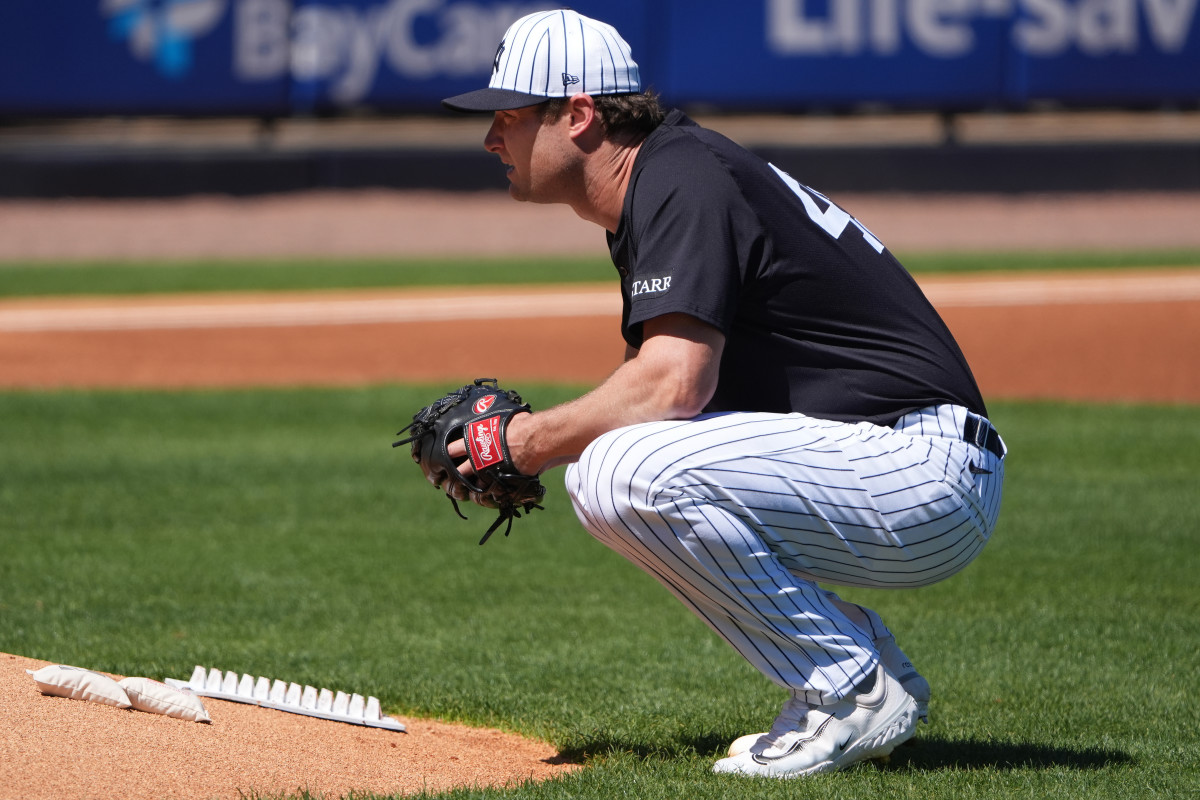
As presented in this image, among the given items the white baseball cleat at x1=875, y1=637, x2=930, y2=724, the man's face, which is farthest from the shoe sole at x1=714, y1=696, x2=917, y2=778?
the man's face

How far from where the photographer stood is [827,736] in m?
2.98

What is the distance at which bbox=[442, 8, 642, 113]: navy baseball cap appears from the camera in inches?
118

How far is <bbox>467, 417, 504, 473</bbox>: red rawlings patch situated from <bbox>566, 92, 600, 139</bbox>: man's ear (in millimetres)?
671

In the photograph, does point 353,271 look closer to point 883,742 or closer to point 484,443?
point 484,443

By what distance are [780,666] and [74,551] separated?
143 inches

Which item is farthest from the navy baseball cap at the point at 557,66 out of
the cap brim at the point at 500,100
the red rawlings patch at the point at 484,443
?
the red rawlings patch at the point at 484,443

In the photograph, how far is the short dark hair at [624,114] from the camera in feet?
9.97

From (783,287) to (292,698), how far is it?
164 cm

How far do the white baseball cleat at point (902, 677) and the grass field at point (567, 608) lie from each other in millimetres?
129

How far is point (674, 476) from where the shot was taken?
282cm

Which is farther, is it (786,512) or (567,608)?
(567,608)

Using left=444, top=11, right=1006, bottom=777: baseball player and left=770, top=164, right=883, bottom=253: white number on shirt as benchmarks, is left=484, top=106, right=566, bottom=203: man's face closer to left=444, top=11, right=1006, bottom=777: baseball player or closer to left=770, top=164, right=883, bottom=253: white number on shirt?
left=444, top=11, right=1006, bottom=777: baseball player

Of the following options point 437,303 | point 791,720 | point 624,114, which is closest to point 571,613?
point 791,720

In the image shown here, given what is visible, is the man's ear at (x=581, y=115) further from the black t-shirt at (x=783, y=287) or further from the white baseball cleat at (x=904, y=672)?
the white baseball cleat at (x=904, y=672)
